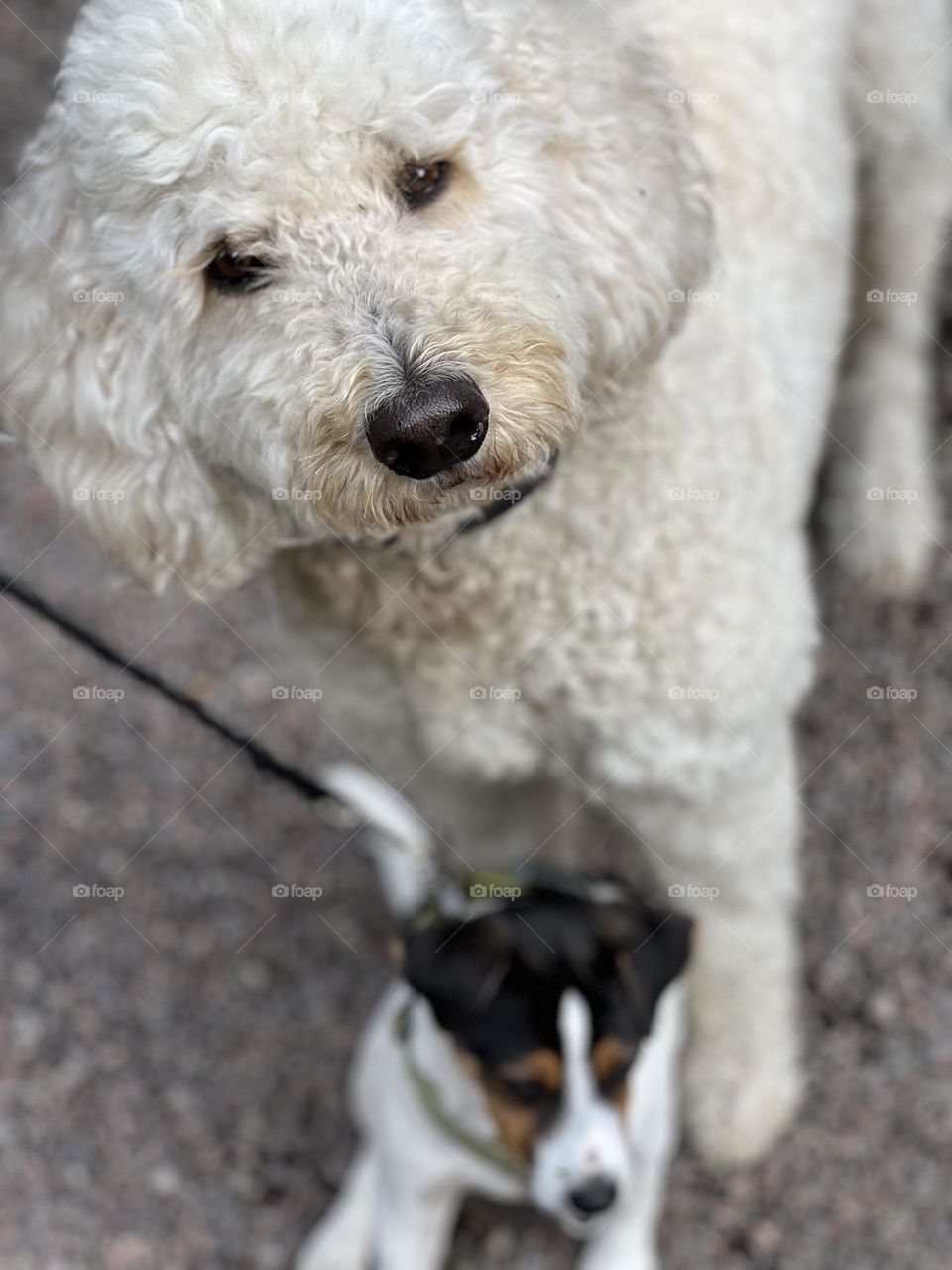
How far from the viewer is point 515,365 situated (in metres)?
1.29

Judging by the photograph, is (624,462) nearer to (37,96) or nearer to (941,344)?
(941,344)

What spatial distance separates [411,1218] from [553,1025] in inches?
20.5

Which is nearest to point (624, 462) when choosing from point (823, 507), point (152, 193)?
point (152, 193)

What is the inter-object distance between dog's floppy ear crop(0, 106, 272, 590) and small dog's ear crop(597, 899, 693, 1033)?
0.73 metres

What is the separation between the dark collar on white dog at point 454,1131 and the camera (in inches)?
70.0

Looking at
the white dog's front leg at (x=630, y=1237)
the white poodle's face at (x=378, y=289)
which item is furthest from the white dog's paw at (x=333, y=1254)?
the white poodle's face at (x=378, y=289)

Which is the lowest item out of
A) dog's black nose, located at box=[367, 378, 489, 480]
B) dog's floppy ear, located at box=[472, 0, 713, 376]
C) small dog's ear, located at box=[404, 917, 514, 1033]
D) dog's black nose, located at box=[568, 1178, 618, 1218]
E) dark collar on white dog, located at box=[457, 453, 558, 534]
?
dog's black nose, located at box=[568, 1178, 618, 1218]

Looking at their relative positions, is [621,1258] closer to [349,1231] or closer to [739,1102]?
[739,1102]

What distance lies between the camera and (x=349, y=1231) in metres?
2.11

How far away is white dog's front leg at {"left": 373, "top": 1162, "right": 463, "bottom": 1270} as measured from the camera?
6.18ft

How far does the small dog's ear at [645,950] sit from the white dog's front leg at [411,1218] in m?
0.46

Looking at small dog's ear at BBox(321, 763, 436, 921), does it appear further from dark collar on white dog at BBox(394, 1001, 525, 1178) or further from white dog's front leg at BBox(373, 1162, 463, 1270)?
white dog's front leg at BBox(373, 1162, 463, 1270)

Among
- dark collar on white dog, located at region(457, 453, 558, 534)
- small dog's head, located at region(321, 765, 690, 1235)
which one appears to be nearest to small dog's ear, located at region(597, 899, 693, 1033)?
small dog's head, located at region(321, 765, 690, 1235)

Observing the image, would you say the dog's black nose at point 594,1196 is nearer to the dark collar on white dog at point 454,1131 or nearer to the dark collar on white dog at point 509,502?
the dark collar on white dog at point 454,1131
